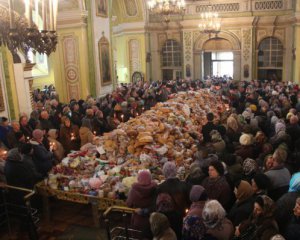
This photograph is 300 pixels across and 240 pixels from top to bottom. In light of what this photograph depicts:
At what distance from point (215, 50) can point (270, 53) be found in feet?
10.9

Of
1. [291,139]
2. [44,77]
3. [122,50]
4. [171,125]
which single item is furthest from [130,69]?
[291,139]

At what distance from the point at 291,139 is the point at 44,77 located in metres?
17.6

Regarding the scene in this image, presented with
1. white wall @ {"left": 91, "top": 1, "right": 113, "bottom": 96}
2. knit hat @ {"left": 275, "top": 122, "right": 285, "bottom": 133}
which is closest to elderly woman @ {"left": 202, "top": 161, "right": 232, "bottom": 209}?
knit hat @ {"left": 275, "top": 122, "right": 285, "bottom": 133}

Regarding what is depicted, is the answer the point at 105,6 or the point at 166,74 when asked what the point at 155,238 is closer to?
the point at 105,6

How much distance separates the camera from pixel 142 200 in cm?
516

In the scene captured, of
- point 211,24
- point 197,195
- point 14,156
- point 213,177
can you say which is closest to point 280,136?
point 213,177

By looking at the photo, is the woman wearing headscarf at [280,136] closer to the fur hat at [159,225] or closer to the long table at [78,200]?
the long table at [78,200]

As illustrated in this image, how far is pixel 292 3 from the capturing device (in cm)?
1906

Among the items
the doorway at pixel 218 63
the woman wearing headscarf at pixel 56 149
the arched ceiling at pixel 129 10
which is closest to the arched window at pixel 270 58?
the doorway at pixel 218 63

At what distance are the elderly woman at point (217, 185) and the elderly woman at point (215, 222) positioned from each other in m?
1.03

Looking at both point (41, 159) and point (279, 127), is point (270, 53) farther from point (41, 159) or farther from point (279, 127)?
point (41, 159)

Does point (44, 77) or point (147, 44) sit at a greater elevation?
point (147, 44)

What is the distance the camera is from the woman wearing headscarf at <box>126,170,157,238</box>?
5022 millimetres

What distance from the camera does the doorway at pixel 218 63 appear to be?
2278 cm
